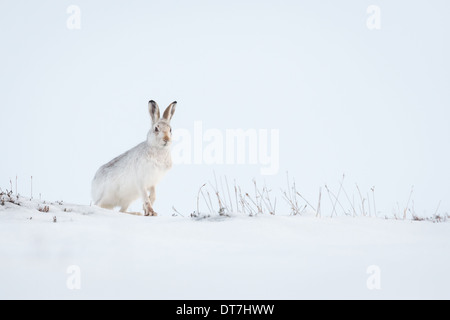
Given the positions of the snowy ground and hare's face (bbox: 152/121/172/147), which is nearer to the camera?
the snowy ground

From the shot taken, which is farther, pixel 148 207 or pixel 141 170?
pixel 141 170

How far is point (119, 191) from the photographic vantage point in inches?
389

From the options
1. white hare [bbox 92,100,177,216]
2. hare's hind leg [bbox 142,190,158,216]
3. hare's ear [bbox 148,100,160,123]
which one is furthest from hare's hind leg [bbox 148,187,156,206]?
hare's ear [bbox 148,100,160,123]

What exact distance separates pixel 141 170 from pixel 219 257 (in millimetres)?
5196

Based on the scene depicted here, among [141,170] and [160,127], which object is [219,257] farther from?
[160,127]

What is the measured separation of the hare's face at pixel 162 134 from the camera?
371 inches

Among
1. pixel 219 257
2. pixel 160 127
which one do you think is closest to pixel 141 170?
pixel 160 127

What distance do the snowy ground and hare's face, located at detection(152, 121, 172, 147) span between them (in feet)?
9.79

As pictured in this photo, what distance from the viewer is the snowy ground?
142 inches

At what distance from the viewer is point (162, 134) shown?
31.0ft

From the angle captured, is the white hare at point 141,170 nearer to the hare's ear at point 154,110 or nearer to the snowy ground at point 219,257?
the hare's ear at point 154,110

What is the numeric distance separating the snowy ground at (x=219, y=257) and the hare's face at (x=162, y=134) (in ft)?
9.79

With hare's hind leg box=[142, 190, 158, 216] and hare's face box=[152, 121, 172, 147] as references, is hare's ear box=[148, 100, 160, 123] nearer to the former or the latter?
hare's face box=[152, 121, 172, 147]
